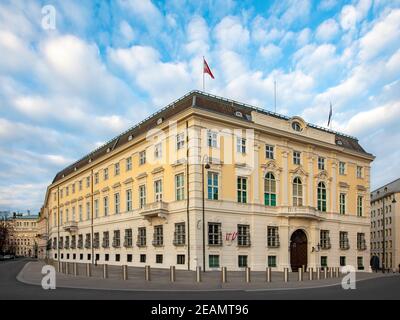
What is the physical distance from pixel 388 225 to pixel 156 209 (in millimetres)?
71562

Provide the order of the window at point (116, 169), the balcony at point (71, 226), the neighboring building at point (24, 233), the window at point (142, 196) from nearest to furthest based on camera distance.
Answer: the window at point (142, 196) → the window at point (116, 169) → the balcony at point (71, 226) → the neighboring building at point (24, 233)

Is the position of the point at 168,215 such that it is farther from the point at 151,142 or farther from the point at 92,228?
the point at 92,228

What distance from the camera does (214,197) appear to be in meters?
35.2

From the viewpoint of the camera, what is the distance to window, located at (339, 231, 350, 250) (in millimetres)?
45812

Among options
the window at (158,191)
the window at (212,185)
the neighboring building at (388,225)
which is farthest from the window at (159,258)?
the neighboring building at (388,225)

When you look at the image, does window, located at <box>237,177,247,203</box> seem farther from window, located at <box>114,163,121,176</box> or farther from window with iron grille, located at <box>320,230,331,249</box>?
window, located at <box>114,163,121,176</box>

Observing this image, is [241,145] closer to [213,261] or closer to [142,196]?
[213,261]

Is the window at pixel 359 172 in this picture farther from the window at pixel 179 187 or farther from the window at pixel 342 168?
the window at pixel 179 187

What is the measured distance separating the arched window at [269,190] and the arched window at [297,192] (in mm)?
2956

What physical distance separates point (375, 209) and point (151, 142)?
76277 millimetres

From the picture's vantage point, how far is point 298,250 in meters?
40.9

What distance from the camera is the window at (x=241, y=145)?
37125 mm

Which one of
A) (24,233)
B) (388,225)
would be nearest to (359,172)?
(388,225)

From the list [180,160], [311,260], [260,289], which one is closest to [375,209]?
[311,260]
